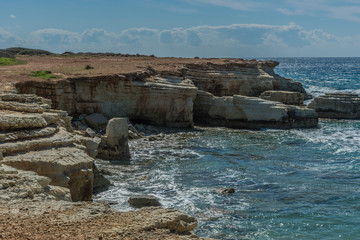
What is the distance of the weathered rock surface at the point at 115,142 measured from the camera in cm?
2152

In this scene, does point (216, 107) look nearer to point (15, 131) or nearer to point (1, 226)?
point (15, 131)

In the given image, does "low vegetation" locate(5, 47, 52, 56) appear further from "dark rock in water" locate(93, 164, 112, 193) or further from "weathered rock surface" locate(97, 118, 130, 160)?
"dark rock in water" locate(93, 164, 112, 193)

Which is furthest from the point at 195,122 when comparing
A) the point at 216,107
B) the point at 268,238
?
the point at 268,238

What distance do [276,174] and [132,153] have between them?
25.2 ft

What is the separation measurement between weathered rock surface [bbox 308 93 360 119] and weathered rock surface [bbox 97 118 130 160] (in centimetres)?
2249

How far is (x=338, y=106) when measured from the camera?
38.7 metres

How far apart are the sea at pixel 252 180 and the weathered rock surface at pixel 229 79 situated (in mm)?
9448

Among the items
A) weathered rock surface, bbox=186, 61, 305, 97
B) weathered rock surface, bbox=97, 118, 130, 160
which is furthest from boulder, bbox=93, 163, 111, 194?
weathered rock surface, bbox=186, 61, 305, 97

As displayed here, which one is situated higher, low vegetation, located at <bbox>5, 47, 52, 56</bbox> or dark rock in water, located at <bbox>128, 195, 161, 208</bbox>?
low vegetation, located at <bbox>5, 47, 52, 56</bbox>

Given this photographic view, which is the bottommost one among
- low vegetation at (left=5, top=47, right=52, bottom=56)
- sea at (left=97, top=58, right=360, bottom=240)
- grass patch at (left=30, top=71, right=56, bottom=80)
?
sea at (left=97, top=58, right=360, bottom=240)

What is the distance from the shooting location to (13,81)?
2662 centimetres

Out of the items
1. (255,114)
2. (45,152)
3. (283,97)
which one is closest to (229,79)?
(283,97)

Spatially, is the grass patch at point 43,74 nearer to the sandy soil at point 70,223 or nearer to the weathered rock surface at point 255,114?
the weathered rock surface at point 255,114

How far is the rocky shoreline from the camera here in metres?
7.84
